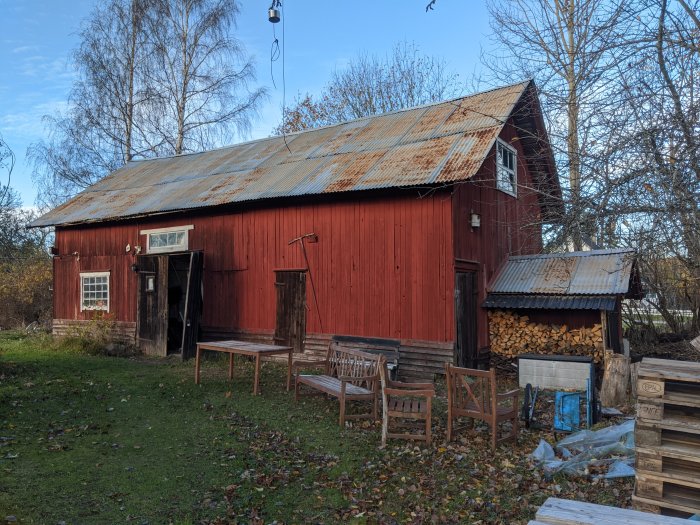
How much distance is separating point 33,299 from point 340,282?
15.9 metres

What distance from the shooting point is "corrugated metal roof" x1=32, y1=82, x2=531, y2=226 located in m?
10.6

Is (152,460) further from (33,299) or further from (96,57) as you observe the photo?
(96,57)

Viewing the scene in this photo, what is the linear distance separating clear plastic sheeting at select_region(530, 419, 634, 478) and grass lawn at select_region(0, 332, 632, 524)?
0.16 m

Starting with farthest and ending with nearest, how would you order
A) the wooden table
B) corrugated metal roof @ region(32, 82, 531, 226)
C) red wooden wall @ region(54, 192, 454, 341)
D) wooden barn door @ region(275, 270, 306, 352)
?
1. wooden barn door @ region(275, 270, 306, 352)
2. corrugated metal roof @ region(32, 82, 531, 226)
3. red wooden wall @ region(54, 192, 454, 341)
4. the wooden table

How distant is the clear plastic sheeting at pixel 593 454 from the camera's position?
5191 mm

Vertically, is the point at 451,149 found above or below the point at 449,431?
above

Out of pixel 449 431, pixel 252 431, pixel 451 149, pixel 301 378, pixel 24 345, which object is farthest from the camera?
pixel 24 345

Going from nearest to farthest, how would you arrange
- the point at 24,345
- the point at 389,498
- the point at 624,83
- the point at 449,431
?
1. the point at 389,498
2. the point at 624,83
3. the point at 449,431
4. the point at 24,345

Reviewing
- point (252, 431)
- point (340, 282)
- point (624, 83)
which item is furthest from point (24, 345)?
point (624, 83)

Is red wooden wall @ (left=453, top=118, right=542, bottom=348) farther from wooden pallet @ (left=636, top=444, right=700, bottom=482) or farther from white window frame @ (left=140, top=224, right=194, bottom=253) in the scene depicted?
white window frame @ (left=140, top=224, right=194, bottom=253)

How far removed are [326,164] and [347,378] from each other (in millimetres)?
6879

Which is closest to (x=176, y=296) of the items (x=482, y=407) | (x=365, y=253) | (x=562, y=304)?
(x=365, y=253)

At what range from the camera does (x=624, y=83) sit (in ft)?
19.2

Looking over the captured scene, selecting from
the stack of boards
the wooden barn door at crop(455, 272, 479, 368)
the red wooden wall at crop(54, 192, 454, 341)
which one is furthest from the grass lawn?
the red wooden wall at crop(54, 192, 454, 341)
